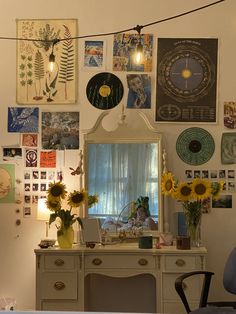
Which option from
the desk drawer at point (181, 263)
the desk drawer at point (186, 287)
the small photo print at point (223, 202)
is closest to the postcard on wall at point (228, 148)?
the small photo print at point (223, 202)

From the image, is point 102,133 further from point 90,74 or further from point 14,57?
point 14,57

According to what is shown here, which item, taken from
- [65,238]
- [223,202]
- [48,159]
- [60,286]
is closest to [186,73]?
[223,202]

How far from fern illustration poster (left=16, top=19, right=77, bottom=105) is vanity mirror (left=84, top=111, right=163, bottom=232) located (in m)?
0.49

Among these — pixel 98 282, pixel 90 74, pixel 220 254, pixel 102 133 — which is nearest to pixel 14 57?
pixel 90 74

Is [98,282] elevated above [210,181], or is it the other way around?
[210,181]

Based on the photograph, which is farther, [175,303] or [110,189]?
[110,189]

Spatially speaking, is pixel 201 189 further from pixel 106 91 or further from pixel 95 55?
pixel 95 55

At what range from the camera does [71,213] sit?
4.34 metres

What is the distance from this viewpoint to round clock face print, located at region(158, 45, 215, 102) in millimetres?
4402

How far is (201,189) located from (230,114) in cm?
82

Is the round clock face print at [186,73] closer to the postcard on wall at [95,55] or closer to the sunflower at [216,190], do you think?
the postcard on wall at [95,55]

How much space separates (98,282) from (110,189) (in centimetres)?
84

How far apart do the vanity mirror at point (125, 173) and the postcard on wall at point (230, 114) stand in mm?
627

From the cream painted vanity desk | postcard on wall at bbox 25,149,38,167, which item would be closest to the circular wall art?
the cream painted vanity desk
